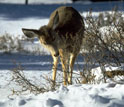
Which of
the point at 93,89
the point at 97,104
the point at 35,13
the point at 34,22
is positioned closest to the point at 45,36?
the point at 93,89

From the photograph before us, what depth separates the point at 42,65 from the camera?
10.5 meters

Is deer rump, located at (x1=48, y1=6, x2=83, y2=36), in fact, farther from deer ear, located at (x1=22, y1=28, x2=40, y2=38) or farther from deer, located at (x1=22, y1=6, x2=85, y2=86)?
deer ear, located at (x1=22, y1=28, x2=40, y2=38)

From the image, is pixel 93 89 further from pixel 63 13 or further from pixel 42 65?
pixel 42 65

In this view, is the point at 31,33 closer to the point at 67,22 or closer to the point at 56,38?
the point at 56,38

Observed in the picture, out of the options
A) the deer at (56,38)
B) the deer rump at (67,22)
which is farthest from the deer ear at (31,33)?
the deer rump at (67,22)

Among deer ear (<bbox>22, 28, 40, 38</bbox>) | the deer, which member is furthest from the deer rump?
deer ear (<bbox>22, 28, 40, 38</bbox>)

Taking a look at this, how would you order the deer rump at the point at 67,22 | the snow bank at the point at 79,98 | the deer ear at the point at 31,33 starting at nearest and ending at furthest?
the snow bank at the point at 79,98 < the deer ear at the point at 31,33 < the deer rump at the point at 67,22

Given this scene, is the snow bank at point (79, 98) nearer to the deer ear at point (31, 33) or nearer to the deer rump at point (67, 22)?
the deer ear at point (31, 33)

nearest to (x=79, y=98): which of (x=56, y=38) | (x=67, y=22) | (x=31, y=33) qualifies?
(x=31, y=33)

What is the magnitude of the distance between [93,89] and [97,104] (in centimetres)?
54

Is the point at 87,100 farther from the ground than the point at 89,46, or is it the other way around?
the point at 89,46

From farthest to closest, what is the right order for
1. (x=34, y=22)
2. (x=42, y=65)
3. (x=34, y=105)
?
(x=34, y=22), (x=42, y=65), (x=34, y=105)

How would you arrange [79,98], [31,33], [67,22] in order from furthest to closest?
1. [67,22]
2. [31,33]
3. [79,98]

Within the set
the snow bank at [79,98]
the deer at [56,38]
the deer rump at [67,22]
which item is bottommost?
the snow bank at [79,98]
